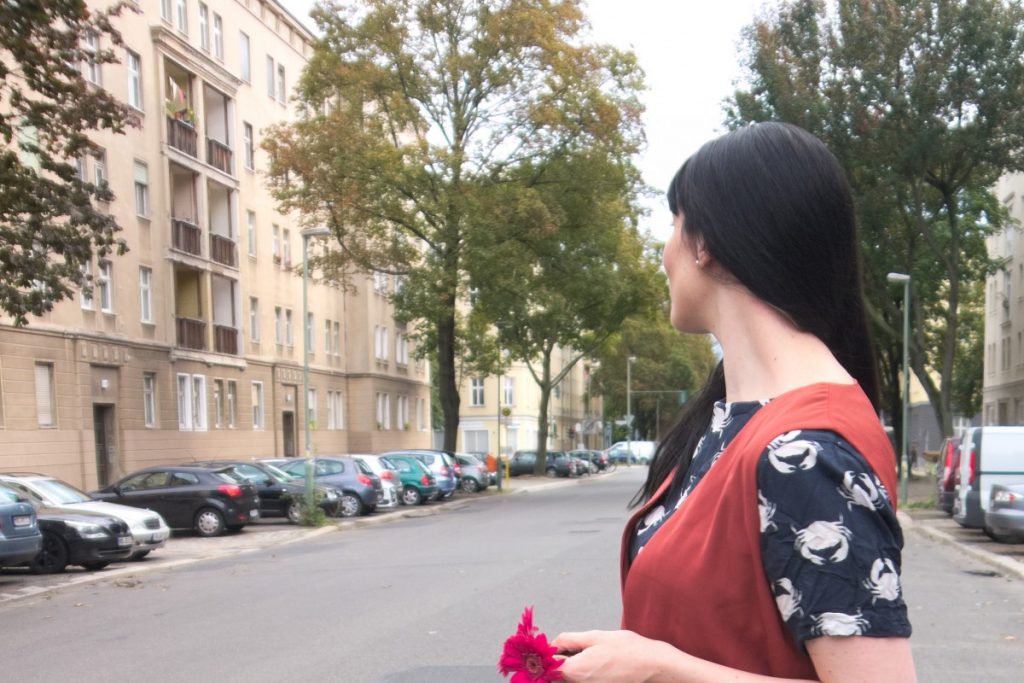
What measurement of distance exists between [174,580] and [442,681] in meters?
9.06

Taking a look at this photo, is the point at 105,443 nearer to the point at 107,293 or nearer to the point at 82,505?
the point at 107,293

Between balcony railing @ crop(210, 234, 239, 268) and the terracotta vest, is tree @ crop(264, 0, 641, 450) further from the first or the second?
the terracotta vest

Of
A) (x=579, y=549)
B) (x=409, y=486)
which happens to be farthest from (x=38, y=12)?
(x=409, y=486)

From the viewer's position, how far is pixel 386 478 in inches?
1245

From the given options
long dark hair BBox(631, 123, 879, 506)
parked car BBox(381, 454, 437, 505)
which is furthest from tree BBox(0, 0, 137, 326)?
parked car BBox(381, 454, 437, 505)

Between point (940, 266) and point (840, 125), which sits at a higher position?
point (840, 125)

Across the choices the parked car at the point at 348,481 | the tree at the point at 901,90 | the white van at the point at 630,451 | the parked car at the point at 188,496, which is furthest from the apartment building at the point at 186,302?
the white van at the point at 630,451

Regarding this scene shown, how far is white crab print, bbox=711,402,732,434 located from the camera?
182 cm

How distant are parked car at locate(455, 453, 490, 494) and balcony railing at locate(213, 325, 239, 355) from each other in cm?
885

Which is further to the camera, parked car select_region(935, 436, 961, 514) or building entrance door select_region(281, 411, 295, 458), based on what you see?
building entrance door select_region(281, 411, 295, 458)

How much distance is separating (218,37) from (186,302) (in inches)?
384

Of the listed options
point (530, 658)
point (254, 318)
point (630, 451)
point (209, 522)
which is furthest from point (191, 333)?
point (630, 451)

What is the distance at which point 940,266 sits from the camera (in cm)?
3653

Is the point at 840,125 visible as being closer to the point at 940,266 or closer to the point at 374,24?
the point at 940,266
